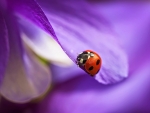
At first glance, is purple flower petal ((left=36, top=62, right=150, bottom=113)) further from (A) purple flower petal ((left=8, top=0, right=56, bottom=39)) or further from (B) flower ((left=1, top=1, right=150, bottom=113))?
(A) purple flower petal ((left=8, top=0, right=56, bottom=39))

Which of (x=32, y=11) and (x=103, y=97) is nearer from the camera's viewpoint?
(x=32, y=11)

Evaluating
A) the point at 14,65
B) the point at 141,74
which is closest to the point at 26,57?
the point at 14,65

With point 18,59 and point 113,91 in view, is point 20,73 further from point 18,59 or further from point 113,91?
point 113,91

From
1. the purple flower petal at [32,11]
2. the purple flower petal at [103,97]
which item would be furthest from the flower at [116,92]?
the purple flower petal at [32,11]

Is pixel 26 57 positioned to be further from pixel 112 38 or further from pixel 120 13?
pixel 120 13

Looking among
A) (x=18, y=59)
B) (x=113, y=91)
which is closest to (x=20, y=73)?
(x=18, y=59)

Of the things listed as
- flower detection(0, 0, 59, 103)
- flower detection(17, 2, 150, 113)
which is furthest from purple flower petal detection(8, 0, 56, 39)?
flower detection(17, 2, 150, 113)

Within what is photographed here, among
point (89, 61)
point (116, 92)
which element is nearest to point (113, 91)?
point (116, 92)
